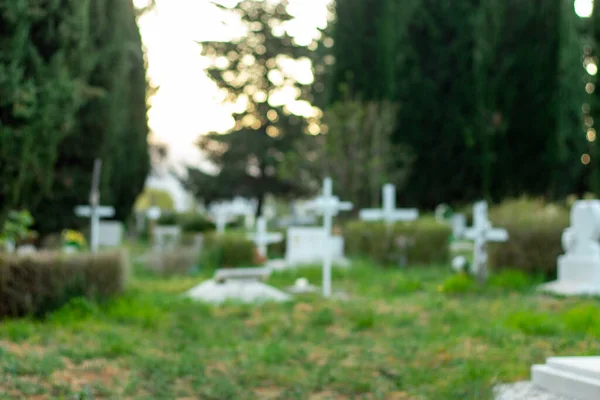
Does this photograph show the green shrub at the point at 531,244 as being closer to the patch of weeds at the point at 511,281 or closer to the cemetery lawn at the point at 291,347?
the patch of weeds at the point at 511,281

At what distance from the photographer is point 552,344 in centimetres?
563

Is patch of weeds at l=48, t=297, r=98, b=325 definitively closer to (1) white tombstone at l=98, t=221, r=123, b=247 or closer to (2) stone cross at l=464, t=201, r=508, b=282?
(2) stone cross at l=464, t=201, r=508, b=282

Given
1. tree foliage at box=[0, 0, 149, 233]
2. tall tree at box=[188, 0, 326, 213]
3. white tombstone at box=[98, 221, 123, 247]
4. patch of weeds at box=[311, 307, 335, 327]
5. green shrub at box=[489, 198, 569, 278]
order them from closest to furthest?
patch of weeds at box=[311, 307, 335, 327] → tree foliage at box=[0, 0, 149, 233] → green shrub at box=[489, 198, 569, 278] → white tombstone at box=[98, 221, 123, 247] → tall tree at box=[188, 0, 326, 213]

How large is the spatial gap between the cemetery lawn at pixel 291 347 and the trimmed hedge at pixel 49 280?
0.66 feet

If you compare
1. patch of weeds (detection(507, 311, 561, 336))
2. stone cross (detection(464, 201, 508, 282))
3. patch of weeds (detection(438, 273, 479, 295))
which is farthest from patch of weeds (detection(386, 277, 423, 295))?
patch of weeds (detection(507, 311, 561, 336))

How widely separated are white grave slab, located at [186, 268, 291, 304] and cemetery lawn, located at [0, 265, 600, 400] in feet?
1.70

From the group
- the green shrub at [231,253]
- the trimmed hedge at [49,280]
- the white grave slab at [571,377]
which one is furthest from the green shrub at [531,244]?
the white grave slab at [571,377]

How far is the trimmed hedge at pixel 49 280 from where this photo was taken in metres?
6.64

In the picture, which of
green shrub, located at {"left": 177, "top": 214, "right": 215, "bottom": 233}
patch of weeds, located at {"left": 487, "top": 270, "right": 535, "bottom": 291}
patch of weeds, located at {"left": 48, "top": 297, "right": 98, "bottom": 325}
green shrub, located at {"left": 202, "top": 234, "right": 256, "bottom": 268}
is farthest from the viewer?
green shrub, located at {"left": 177, "top": 214, "right": 215, "bottom": 233}

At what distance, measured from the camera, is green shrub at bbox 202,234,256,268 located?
13312 mm

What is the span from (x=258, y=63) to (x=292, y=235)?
1641cm

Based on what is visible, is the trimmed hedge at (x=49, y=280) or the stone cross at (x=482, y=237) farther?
the stone cross at (x=482, y=237)

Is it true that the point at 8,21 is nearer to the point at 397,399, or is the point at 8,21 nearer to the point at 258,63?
the point at 397,399

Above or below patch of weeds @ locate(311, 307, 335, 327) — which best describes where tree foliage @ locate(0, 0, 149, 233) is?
above
